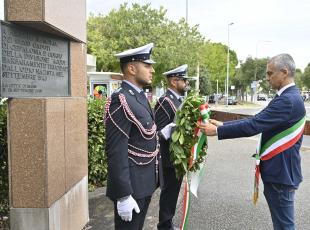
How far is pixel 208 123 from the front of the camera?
3902 millimetres

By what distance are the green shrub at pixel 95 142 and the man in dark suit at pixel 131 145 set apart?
9.00 feet

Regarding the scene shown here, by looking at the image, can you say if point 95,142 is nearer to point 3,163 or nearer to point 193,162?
point 3,163

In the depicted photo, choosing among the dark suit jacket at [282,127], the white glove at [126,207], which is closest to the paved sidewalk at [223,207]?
the dark suit jacket at [282,127]

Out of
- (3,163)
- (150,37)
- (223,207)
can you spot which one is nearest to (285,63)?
(223,207)

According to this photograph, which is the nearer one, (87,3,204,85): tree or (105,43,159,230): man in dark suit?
(105,43,159,230): man in dark suit

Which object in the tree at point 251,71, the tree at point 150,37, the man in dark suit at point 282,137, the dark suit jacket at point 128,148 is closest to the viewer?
the dark suit jacket at point 128,148

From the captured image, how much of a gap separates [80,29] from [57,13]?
84 cm

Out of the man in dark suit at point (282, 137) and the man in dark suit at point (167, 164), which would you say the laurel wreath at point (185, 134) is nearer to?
the man in dark suit at point (167, 164)

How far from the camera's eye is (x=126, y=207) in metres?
2.90

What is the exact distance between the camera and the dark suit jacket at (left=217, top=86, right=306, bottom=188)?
341 centimetres

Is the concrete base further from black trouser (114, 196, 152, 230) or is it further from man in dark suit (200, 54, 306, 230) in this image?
man in dark suit (200, 54, 306, 230)

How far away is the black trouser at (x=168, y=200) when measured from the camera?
4.59 m

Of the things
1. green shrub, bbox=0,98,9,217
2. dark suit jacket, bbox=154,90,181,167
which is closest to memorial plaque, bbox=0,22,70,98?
green shrub, bbox=0,98,9,217

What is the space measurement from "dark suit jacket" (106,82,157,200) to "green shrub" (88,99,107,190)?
110 inches
